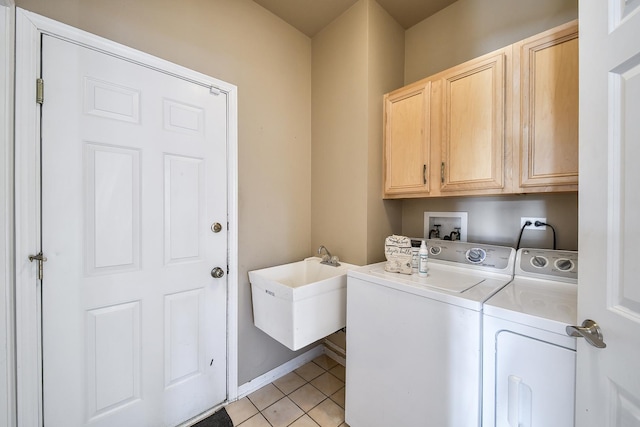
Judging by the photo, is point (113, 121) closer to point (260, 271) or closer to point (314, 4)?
point (260, 271)

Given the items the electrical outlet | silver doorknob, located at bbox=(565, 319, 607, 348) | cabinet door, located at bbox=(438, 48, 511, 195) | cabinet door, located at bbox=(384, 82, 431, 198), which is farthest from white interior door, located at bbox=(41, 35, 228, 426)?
the electrical outlet

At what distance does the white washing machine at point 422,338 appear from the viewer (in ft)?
3.21

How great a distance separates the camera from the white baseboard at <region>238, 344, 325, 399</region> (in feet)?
5.68

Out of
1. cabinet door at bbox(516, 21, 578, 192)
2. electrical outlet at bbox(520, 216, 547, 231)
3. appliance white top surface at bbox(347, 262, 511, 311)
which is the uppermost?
cabinet door at bbox(516, 21, 578, 192)

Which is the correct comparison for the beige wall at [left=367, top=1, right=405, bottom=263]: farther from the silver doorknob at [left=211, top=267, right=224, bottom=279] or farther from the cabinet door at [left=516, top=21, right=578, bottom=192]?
the silver doorknob at [left=211, top=267, right=224, bottom=279]

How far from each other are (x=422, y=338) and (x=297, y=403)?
1.12 metres

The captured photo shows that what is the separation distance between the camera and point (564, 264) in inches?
45.4

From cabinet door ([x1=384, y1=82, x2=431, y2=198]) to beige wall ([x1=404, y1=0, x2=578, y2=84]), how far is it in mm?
457

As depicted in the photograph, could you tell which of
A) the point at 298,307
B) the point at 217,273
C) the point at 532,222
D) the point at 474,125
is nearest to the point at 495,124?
the point at 474,125

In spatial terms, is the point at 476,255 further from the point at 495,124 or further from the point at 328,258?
the point at 328,258

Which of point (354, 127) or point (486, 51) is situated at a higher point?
point (486, 51)

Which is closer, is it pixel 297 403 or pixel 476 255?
pixel 476 255

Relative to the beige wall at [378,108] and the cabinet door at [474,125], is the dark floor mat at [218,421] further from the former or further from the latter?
the cabinet door at [474,125]

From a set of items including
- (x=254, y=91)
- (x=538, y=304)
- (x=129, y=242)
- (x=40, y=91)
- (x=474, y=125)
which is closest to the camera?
(x=538, y=304)
